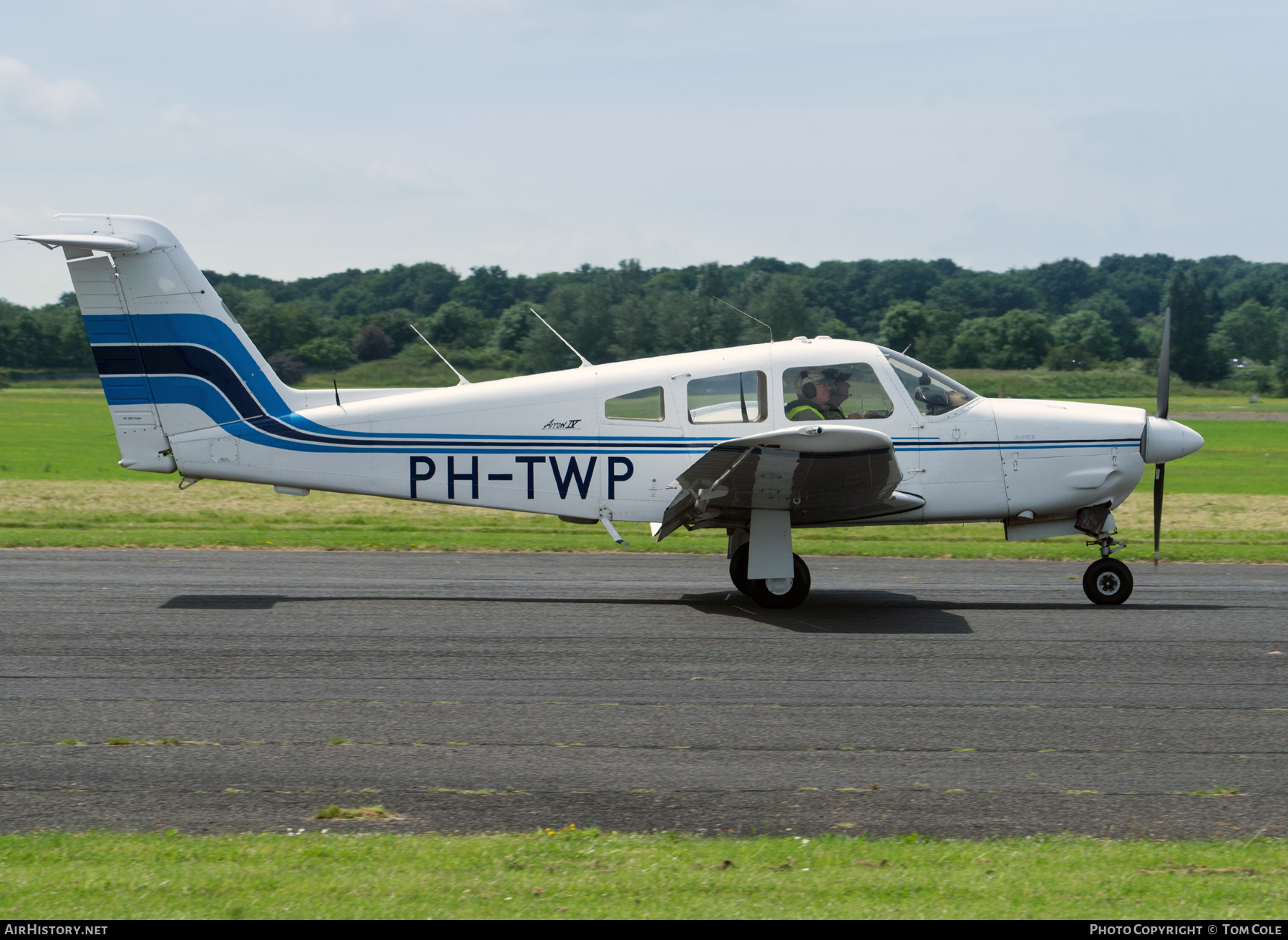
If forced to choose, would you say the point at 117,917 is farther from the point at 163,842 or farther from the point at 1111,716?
the point at 1111,716

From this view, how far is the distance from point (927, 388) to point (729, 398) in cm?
188

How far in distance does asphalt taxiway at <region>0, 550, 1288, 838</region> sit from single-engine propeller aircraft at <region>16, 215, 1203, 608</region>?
1.02 m

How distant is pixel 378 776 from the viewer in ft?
19.6

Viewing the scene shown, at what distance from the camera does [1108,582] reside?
11.1 metres

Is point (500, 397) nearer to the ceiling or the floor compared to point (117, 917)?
nearer to the ceiling


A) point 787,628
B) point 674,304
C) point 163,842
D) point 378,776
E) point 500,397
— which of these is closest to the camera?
point 163,842

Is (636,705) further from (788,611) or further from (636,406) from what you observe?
(636,406)

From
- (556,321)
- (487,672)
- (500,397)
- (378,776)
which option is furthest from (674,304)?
(378,776)

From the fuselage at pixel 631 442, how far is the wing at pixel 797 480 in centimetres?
41

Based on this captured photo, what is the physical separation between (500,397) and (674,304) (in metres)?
20.8

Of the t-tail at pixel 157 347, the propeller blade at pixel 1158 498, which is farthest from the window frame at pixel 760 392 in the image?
the t-tail at pixel 157 347

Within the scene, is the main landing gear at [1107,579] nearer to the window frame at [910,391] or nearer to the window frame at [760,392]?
the window frame at [910,391]

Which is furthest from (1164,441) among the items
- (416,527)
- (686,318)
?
(686,318)

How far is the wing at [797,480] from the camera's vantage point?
9070 mm
